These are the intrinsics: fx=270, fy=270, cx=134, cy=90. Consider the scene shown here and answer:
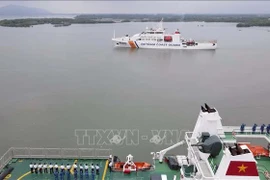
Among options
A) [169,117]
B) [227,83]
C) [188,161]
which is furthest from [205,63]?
[188,161]

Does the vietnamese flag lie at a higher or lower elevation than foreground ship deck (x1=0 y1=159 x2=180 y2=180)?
higher

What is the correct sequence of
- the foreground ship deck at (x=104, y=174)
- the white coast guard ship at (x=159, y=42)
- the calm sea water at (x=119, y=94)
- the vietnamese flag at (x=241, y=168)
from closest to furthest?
the vietnamese flag at (x=241, y=168), the foreground ship deck at (x=104, y=174), the calm sea water at (x=119, y=94), the white coast guard ship at (x=159, y=42)

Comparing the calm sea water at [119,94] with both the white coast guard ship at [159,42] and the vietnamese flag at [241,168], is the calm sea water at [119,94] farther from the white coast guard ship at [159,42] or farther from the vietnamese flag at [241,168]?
the white coast guard ship at [159,42]

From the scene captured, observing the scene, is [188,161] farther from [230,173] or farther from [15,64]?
[15,64]

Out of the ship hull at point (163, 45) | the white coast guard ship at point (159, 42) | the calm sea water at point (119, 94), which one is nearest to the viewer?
the calm sea water at point (119, 94)

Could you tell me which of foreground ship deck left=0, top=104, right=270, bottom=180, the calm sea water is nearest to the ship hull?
the calm sea water

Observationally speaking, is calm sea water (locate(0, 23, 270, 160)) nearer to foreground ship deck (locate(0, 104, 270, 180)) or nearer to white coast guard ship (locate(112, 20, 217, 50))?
foreground ship deck (locate(0, 104, 270, 180))

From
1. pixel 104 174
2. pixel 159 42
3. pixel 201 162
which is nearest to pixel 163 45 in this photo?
pixel 159 42

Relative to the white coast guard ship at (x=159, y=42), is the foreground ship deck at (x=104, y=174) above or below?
below

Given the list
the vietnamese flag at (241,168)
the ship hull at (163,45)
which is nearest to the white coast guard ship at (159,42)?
the ship hull at (163,45)
